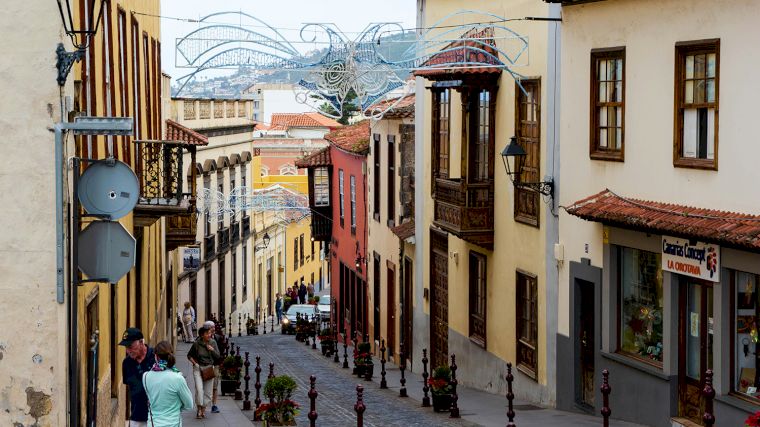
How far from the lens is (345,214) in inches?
1603

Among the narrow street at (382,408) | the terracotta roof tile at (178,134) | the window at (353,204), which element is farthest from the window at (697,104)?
the window at (353,204)

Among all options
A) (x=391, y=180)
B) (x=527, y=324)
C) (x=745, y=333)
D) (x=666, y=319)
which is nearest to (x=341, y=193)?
(x=391, y=180)

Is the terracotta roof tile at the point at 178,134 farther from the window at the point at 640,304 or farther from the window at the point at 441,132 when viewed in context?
the window at the point at 640,304

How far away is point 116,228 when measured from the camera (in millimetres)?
10078

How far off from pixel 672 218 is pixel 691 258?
1.67 feet

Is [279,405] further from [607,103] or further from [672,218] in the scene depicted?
[607,103]

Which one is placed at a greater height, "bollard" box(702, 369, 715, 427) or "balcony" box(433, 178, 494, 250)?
"balcony" box(433, 178, 494, 250)

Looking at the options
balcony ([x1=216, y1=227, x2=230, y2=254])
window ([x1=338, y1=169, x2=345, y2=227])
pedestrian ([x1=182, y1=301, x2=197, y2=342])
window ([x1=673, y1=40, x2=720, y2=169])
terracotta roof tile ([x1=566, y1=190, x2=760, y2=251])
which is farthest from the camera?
balcony ([x1=216, y1=227, x2=230, y2=254])

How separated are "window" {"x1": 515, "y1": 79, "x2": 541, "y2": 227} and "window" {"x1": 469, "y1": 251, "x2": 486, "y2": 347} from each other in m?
2.68

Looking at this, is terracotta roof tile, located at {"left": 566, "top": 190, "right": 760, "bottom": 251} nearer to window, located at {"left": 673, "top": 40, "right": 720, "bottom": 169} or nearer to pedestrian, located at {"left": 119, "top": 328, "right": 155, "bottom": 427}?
window, located at {"left": 673, "top": 40, "right": 720, "bottom": 169}

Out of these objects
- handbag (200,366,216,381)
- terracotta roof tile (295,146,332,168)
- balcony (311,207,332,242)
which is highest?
terracotta roof tile (295,146,332,168)

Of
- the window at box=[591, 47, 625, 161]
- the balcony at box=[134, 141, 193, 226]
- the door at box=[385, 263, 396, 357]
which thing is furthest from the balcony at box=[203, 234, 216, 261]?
the window at box=[591, 47, 625, 161]

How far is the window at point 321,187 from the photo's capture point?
4322 centimetres

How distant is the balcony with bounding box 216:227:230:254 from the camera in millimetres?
45969
